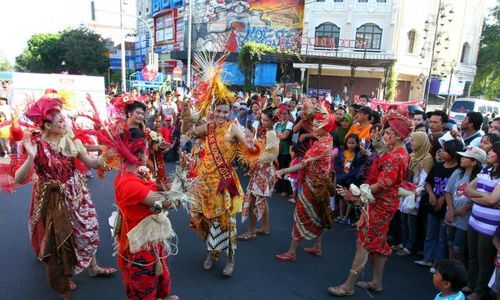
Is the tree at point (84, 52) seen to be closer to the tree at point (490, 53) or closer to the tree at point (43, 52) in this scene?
the tree at point (43, 52)

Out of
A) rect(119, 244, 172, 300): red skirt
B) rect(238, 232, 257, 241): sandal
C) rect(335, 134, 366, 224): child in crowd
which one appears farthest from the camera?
rect(335, 134, 366, 224): child in crowd

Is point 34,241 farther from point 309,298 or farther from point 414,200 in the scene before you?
point 414,200

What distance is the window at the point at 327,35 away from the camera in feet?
87.5

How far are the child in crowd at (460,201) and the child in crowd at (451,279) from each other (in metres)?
1.31

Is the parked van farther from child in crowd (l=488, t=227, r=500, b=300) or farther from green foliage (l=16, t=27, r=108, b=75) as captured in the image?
green foliage (l=16, t=27, r=108, b=75)

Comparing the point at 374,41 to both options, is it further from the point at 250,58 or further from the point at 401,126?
the point at 401,126

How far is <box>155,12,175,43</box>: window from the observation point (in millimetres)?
38312

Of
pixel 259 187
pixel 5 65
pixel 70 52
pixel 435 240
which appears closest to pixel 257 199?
pixel 259 187

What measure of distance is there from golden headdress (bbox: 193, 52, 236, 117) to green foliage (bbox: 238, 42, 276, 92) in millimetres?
20969

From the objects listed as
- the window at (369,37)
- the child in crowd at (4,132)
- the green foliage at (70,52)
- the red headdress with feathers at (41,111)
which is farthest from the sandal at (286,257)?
the green foliage at (70,52)

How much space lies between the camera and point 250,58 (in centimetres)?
2425

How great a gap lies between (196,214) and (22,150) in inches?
65.3

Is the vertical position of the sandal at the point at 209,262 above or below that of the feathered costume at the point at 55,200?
below

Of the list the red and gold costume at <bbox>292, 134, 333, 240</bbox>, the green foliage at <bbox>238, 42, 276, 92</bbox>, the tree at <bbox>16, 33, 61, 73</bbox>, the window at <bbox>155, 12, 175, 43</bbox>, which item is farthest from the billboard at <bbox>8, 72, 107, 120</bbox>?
the tree at <bbox>16, 33, 61, 73</bbox>
